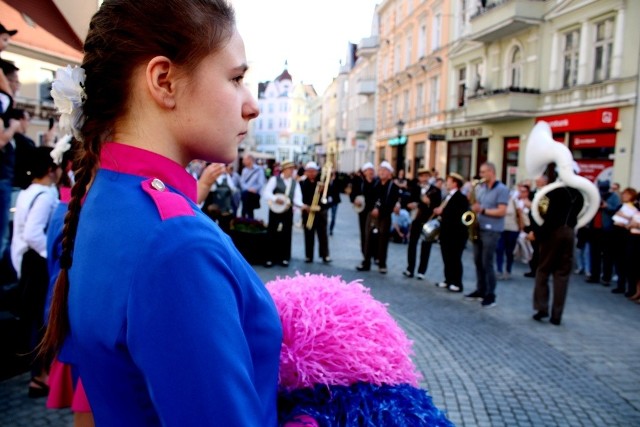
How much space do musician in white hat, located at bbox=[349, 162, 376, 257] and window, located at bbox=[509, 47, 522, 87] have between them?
11865mm

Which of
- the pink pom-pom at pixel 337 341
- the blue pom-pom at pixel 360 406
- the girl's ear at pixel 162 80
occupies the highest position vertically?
the girl's ear at pixel 162 80

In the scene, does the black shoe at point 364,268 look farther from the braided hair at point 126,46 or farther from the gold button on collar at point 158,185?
the gold button on collar at point 158,185

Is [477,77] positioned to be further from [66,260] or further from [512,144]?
[66,260]

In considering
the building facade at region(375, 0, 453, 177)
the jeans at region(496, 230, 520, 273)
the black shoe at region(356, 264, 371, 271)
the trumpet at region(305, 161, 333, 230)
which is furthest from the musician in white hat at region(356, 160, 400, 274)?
the building facade at region(375, 0, 453, 177)

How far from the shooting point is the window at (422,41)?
29.4 metres

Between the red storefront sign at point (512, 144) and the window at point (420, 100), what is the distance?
29.6 feet

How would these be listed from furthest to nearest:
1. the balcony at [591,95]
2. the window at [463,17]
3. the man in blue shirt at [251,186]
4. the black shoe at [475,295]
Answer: the window at [463,17] < the balcony at [591,95] < the man in blue shirt at [251,186] < the black shoe at [475,295]

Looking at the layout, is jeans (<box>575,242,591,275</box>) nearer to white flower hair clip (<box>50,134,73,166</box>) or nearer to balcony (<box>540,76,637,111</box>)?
balcony (<box>540,76,637,111</box>)

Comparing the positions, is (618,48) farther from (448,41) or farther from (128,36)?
(128,36)

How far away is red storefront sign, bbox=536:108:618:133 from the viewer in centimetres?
1533

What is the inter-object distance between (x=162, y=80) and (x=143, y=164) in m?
0.16

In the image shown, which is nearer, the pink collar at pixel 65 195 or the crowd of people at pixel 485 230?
the pink collar at pixel 65 195

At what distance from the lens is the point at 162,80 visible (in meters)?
0.94

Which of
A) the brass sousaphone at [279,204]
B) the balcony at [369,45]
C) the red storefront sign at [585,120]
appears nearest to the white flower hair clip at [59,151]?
the brass sousaphone at [279,204]
